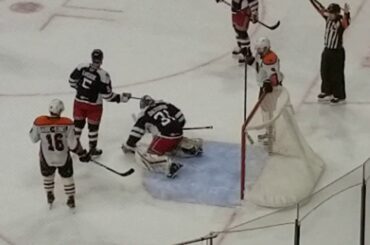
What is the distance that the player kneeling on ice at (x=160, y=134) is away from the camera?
21.2 ft

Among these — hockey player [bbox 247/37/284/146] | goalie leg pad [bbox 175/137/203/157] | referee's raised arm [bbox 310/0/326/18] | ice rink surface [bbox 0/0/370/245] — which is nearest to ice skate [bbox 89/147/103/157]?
ice rink surface [bbox 0/0/370/245]

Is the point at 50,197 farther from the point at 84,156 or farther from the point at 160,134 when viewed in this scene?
the point at 160,134

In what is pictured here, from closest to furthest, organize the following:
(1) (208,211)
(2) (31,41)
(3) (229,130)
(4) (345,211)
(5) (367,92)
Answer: (4) (345,211), (1) (208,211), (3) (229,130), (5) (367,92), (2) (31,41)

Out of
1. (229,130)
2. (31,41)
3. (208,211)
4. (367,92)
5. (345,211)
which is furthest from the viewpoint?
(31,41)

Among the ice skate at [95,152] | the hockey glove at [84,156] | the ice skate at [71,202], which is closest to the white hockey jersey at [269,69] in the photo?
the ice skate at [95,152]

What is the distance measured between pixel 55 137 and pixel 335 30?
1853 millimetres

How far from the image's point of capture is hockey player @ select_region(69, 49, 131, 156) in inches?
252

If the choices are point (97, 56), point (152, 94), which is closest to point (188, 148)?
point (97, 56)

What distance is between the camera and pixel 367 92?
740 centimetres

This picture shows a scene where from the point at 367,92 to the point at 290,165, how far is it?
1208 mm

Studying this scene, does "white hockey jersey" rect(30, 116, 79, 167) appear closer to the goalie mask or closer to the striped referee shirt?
the goalie mask

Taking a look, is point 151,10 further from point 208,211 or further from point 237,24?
point 208,211

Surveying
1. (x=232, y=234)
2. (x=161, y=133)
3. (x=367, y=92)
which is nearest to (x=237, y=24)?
(x=367, y=92)

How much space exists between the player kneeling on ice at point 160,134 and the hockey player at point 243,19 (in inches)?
51.3
